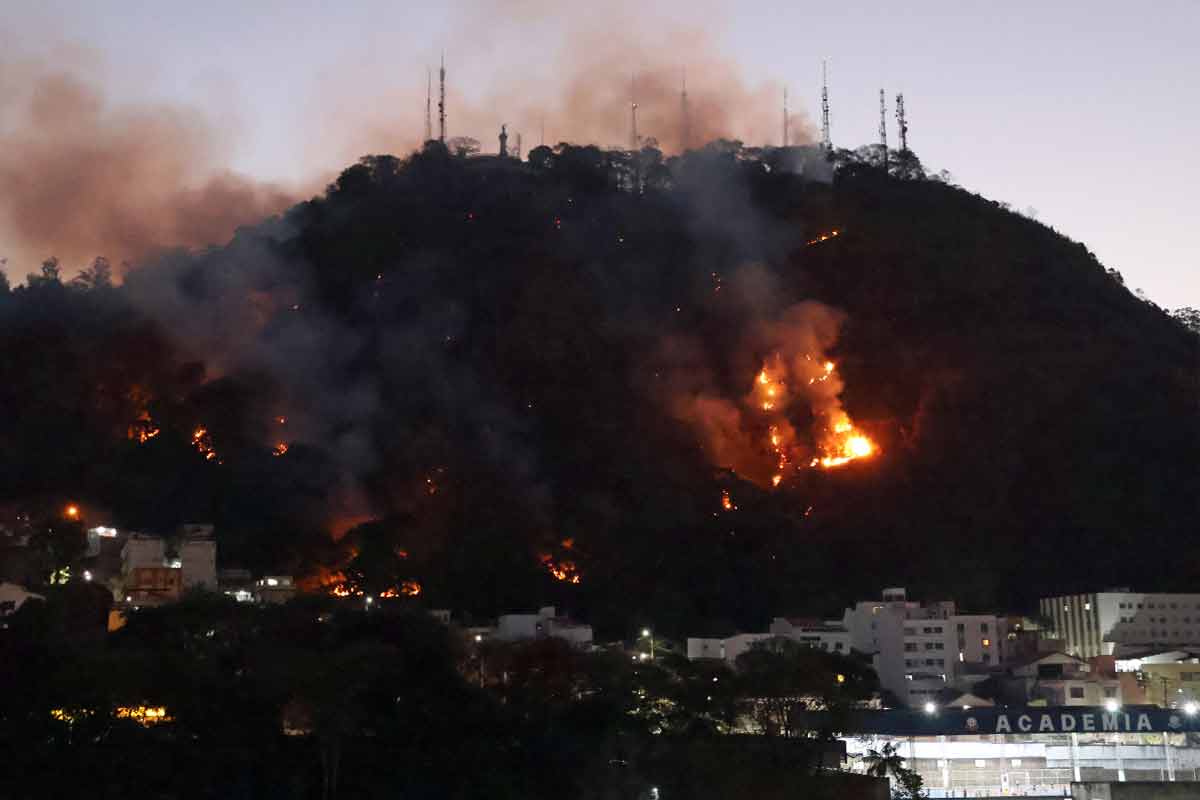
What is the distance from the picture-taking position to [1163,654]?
8869cm

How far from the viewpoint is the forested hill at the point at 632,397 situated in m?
107

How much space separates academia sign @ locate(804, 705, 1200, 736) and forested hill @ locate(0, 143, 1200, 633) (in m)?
30.3

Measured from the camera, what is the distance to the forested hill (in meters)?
107

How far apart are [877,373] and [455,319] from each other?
31.2m

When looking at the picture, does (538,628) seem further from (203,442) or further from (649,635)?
(203,442)

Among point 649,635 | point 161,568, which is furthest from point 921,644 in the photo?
point 161,568

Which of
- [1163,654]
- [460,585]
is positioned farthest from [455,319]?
[1163,654]

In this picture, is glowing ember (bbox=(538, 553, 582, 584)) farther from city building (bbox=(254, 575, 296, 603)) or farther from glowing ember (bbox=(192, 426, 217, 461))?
glowing ember (bbox=(192, 426, 217, 461))

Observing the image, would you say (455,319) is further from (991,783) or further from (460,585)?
(991,783)

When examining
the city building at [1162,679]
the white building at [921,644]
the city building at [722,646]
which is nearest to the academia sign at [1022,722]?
the city building at [1162,679]

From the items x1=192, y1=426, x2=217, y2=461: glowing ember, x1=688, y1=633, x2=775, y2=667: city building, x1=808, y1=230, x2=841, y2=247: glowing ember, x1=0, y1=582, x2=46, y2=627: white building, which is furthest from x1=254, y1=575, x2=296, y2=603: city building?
x1=808, y1=230, x2=841, y2=247: glowing ember

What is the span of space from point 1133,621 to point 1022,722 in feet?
108

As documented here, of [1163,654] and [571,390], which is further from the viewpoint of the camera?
[571,390]

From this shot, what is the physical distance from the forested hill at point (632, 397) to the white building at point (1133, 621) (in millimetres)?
7802
